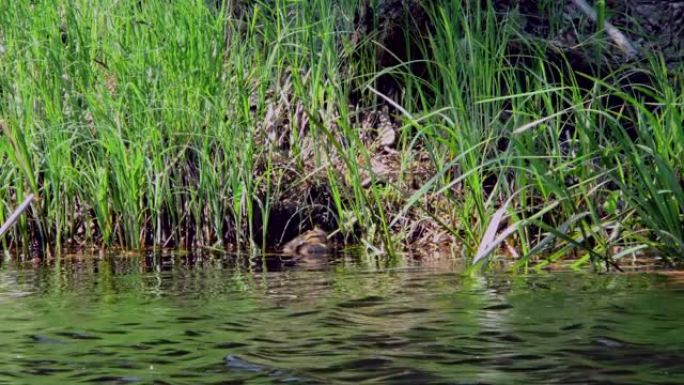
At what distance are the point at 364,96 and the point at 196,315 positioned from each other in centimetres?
334

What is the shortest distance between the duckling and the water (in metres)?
1.16

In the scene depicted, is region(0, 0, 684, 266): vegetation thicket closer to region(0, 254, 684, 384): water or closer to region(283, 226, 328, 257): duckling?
region(283, 226, 328, 257): duckling

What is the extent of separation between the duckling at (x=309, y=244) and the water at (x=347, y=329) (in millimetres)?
1155

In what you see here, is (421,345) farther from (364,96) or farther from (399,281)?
(364,96)

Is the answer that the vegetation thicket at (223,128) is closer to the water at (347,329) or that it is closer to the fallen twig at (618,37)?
the fallen twig at (618,37)

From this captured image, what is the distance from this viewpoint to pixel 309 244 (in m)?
5.63

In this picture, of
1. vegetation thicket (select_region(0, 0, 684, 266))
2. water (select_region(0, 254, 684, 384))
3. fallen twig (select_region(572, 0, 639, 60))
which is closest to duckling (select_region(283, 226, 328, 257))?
vegetation thicket (select_region(0, 0, 684, 266))

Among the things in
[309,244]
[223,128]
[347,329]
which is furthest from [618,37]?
[347,329]

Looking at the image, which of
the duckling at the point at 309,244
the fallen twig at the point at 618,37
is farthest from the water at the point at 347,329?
the fallen twig at the point at 618,37

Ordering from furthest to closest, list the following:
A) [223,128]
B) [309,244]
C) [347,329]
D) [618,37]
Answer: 1. [618,37]
2. [309,244]
3. [223,128]
4. [347,329]

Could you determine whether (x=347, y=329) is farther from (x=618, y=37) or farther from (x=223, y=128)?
(x=618, y=37)

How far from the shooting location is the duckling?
5.52m

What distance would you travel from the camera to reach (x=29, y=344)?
279 centimetres

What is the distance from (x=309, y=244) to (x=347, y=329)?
2.71m
